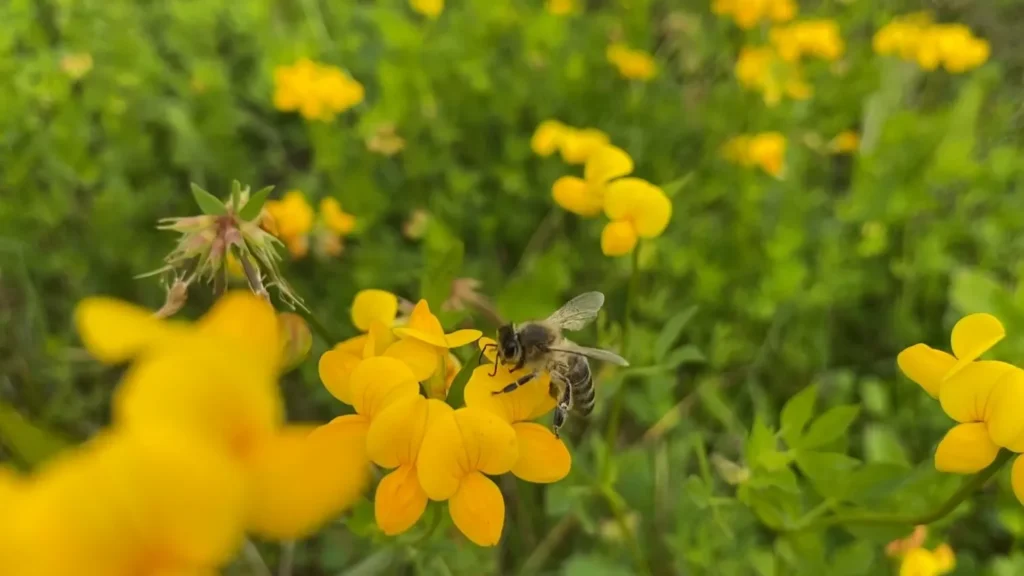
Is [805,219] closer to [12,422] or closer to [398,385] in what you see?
[398,385]

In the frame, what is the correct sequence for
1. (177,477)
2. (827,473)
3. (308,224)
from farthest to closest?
(308,224) → (827,473) → (177,477)

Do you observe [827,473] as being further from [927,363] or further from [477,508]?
[477,508]

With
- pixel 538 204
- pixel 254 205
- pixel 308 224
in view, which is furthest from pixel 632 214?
pixel 538 204

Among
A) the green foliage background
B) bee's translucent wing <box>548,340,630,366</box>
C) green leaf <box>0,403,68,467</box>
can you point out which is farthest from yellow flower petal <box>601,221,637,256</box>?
green leaf <box>0,403,68,467</box>

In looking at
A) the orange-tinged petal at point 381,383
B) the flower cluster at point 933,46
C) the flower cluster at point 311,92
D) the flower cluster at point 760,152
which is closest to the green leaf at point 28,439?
the orange-tinged petal at point 381,383

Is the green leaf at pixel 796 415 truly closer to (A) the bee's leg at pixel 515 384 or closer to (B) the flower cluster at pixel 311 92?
(A) the bee's leg at pixel 515 384

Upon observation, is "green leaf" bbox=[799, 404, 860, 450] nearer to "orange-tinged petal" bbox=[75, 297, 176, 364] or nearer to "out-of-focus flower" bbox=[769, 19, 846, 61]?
"orange-tinged petal" bbox=[75, 297, 176, 364]
